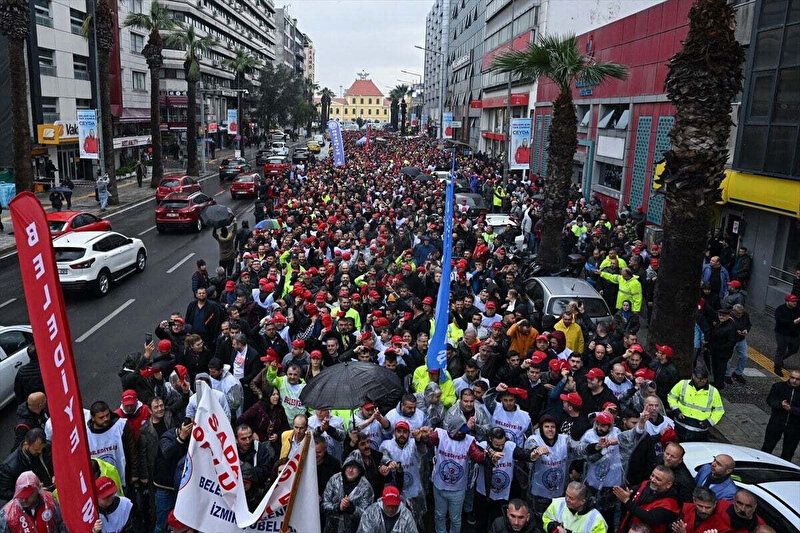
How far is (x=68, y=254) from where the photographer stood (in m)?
15.3

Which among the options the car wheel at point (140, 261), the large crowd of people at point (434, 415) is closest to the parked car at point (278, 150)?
the car wheel at point (140, 261)

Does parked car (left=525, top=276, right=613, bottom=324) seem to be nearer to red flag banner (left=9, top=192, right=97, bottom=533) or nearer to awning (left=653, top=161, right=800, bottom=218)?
awning (left=653, top=161, right=800, bottom=218)

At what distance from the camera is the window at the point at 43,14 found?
117 ft

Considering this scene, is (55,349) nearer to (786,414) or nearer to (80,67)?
(786,414)

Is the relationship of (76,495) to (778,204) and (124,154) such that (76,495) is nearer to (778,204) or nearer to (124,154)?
(778,204)

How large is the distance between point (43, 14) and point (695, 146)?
37.7 m

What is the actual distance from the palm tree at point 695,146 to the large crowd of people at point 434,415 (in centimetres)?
97

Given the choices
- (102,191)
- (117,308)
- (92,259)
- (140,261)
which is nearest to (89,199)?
(102,191)

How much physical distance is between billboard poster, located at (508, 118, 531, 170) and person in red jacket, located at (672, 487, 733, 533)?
19.5m

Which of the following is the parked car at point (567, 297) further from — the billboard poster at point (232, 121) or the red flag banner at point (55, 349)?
the billboard poster at point (232, 121)

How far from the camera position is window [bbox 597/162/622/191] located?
25.4 m

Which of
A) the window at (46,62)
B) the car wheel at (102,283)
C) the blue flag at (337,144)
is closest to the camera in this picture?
the car wheel at (102,283)

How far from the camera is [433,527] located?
7234 millimetres

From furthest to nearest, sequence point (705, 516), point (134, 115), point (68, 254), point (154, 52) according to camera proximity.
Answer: point (134, 115) → point (154, 52) → point (68, 254) → point (705, 516)
